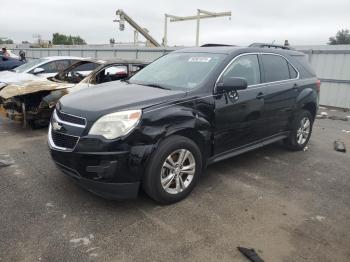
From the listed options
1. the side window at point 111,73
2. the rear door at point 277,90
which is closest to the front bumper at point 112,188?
the rear door at point 277,90

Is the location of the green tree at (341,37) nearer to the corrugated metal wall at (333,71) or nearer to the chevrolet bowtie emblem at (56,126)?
the corrugated metal wall at (333,71)

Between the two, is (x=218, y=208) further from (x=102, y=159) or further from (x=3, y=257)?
(x=3, y=257)

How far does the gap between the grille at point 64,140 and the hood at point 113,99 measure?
26cm

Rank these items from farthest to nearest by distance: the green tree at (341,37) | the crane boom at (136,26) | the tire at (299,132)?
the green tree at (341,37) < the crane boom at (136,26) < the tire at (299,132)

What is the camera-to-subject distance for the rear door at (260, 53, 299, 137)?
188 inches

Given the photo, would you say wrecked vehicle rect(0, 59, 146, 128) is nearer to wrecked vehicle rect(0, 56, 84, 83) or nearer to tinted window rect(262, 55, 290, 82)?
wrecked vehicle rect(0, 56, 84, 83)

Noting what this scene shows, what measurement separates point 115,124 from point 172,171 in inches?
33.2

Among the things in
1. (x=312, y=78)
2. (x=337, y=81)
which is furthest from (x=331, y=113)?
(x=312, y=78)

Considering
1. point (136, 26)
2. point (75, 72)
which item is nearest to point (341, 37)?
point (136, 26)

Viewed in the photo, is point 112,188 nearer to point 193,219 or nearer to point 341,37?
point 193,219

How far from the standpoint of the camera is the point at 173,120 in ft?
11.6

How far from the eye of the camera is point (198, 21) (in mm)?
35812

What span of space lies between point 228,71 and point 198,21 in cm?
3356

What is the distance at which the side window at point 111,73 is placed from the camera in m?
7.31
